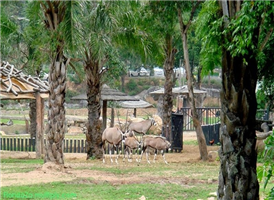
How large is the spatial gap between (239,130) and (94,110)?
13583 mm

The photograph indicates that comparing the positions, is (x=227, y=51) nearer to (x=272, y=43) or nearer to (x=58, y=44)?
(x=272, y=43)

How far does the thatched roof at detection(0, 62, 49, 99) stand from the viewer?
1862 cm

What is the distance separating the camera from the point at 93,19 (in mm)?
16344

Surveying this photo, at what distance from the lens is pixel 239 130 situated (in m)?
6.54

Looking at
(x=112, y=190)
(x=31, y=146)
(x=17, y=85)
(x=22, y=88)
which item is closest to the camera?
(x=112, y=190)

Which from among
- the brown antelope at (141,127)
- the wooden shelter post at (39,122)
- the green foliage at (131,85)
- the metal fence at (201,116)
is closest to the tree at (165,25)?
the brown antelope at (141,127)

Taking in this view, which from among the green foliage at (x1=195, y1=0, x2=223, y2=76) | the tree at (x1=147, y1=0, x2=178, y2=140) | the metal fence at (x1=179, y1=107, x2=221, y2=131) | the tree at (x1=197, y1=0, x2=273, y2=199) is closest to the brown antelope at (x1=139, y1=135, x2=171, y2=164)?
the tree at (x1=147, y1=0, x2=178, y2=140)

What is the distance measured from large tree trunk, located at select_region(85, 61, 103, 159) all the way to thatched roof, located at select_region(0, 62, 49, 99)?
168 cm

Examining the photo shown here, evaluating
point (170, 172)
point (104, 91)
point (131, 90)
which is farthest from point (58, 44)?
point (131, 90)

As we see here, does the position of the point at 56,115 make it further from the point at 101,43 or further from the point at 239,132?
the point at 239,132

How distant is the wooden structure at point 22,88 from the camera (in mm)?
18766

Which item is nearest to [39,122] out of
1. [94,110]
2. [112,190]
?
[94,110]

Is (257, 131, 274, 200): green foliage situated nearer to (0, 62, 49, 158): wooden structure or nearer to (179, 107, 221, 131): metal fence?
(0, 62, 49, 158): wooden structure

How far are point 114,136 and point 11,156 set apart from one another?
615cm
